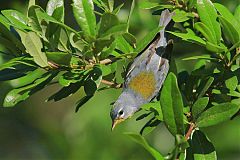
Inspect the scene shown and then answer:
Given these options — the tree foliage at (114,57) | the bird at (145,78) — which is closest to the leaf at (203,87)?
the tree foliage at (114,57)

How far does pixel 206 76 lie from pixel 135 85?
1.37 ft

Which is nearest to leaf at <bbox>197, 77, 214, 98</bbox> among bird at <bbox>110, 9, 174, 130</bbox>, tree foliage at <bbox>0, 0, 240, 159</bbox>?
tree foliage at <bbox>0, 0, 240, 159</bbox>

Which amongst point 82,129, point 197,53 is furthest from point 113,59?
point 82,129

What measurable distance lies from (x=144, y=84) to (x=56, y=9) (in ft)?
2.40

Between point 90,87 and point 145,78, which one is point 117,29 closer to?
point 90,87

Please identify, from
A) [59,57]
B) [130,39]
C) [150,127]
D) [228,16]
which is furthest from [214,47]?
[59,57]

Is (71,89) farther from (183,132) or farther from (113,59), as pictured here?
(183,132)

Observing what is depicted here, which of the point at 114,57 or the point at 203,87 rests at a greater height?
the point at 114,57

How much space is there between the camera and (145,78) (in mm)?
2562

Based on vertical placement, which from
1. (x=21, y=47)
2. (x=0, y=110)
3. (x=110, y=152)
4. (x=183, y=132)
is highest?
(x=21, y=47)

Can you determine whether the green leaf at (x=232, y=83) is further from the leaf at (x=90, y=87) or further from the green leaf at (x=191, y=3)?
the leaf at (x=90, y=87)

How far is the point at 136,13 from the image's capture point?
9.63ft

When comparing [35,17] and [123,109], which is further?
[123,109]

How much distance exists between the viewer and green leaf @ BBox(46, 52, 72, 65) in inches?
72.9
